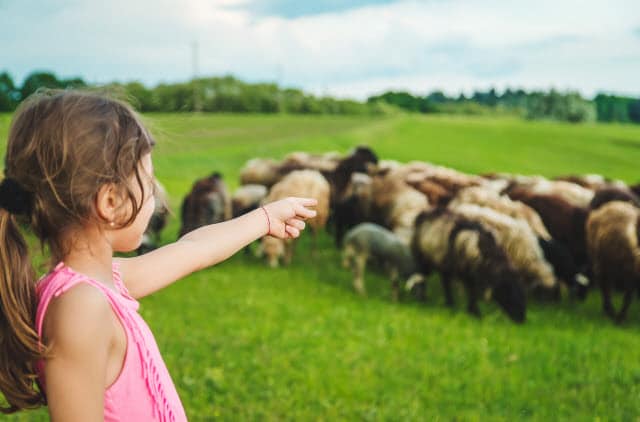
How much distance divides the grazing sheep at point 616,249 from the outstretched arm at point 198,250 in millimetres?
7839

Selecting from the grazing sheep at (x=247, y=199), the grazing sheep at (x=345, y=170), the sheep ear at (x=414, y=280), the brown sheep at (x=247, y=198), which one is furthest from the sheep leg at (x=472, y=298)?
the grazing sheep at (x=345, y=170)

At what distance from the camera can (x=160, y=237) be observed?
13.2 metres

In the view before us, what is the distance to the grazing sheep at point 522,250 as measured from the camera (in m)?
9.68

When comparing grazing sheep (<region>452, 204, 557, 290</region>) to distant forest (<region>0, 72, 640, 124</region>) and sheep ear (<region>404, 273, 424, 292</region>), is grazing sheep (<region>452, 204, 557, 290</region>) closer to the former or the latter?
sheep ear (<region>404, 273, 424, 292</region>)

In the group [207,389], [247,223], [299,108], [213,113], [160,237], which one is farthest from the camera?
[299,108]

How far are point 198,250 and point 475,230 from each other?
7.32 meters

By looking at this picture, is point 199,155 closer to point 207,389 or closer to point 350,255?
point 350,255

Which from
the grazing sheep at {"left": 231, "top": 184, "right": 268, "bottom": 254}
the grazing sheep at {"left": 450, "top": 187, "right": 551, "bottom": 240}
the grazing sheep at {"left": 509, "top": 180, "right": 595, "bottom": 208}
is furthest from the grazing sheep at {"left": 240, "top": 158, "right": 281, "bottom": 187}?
the grazing sheep at {"left": 509, "top": 180, "right": 595, "bottom": 208}

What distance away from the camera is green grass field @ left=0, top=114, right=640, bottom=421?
5254mm

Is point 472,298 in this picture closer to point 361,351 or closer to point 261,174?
point 361,351

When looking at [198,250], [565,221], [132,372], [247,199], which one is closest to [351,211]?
[247,199]

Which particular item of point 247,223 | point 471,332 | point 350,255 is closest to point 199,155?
point 350,255

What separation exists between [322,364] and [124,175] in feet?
15.8

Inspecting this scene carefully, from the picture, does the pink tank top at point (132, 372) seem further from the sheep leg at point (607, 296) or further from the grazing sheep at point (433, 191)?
the grazing sheep at point (433, 191)
